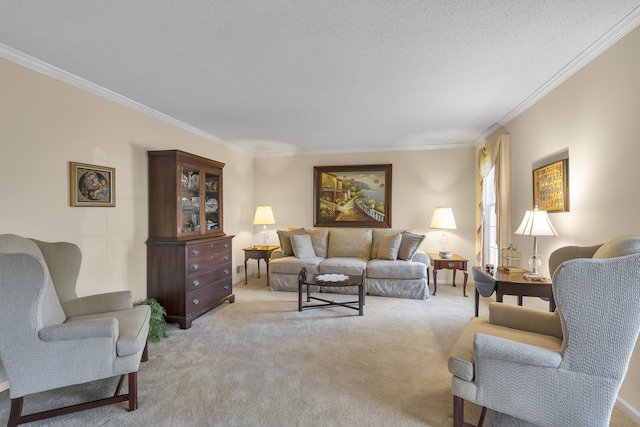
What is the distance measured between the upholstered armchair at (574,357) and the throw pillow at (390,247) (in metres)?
3.12

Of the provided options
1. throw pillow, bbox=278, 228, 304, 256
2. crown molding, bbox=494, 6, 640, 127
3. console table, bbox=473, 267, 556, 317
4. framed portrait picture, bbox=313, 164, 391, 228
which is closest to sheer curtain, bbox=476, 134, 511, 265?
crown molding, bbox=494, 6, 640, 127

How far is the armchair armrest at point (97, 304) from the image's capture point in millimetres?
2297

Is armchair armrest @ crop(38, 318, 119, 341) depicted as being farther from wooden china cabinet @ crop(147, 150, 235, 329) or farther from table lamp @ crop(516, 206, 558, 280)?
table lamp @ crop(516, 206, 558, 280)

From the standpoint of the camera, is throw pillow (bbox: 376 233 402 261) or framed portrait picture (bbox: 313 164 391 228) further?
framed portrait picture (bbox: 313 164 391 228)

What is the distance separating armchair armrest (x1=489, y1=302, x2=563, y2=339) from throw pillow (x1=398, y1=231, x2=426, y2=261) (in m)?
2.51

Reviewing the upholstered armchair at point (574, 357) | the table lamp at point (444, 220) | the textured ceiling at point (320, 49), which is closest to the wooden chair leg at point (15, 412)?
the textured ceiling at point (320, 49)

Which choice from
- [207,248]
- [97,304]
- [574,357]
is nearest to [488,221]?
[574,357]

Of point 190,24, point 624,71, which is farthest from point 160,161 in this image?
point 624,71

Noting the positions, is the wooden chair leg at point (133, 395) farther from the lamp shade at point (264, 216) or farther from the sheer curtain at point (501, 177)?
the sheer curtain at point (501, 177)

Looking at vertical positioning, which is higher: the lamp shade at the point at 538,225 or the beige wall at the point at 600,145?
the beige wall at the point at 600,145

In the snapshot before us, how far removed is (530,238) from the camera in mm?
3213

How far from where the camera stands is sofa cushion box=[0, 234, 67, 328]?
6.35 feet

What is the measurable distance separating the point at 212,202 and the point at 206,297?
1.30 metres

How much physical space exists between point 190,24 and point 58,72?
1521mm
